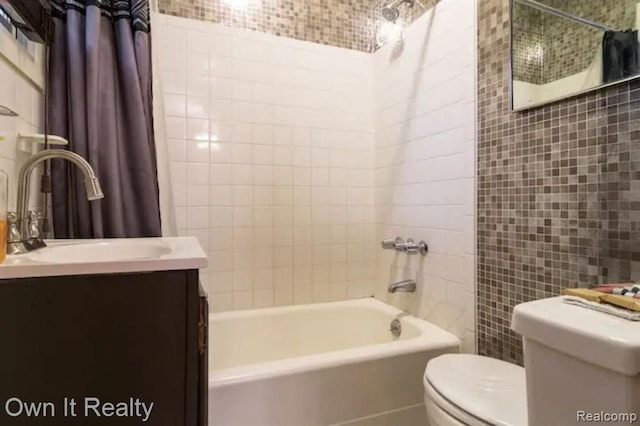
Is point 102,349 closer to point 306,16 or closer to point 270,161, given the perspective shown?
point 270,161

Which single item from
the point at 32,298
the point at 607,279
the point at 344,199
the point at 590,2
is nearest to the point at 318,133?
the point at 344,199

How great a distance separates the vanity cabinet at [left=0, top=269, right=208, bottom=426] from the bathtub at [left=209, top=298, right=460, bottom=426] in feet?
1.40

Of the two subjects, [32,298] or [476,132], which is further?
[476,132]

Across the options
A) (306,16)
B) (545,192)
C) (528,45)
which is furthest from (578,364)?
(306,16)

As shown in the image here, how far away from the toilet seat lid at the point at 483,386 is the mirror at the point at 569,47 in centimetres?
96

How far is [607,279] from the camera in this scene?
1126 millimetres

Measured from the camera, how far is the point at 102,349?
78 centimetres

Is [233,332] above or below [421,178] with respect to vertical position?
below

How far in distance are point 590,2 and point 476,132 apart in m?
0.55

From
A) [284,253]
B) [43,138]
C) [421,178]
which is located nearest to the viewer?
[43,138]

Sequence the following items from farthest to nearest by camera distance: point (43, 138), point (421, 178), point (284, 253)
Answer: point (284, 253) < point (421, 178) < point (43, 138)

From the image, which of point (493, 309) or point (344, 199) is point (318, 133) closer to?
point (344, 199)

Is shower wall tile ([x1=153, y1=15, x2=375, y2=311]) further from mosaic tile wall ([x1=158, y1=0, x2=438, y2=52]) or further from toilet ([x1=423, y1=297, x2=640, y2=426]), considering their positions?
toilet ([x1=423, y1=297, x2=640, y2=426])

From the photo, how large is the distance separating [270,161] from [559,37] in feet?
4.71
